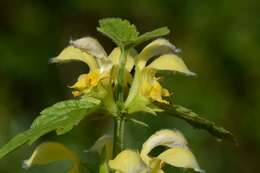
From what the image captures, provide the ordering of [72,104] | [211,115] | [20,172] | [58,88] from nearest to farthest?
[72,104] < [20,172] < [211,115] < [58,88]

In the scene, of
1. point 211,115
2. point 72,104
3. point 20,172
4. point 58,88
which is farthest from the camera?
point 58,88

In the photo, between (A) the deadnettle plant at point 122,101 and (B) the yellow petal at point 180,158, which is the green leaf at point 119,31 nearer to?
(A) the deadnettle plant at point 122,101

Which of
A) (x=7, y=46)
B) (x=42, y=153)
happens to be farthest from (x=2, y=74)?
(x=42, y=153)

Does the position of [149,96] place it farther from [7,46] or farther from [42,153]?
[7,46]

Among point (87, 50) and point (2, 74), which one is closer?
point (87, 50)

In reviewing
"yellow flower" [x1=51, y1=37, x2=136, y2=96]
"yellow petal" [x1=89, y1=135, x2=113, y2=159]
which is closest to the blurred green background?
"yellow petal" [x1=89, y1=135, x2=113, y2=159]

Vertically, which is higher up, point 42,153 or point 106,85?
point 106,85

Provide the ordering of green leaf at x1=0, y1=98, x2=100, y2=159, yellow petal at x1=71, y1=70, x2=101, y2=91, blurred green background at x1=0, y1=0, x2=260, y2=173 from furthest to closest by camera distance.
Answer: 1. blurred green background at x1=0, y1=0, x2=260, y2=173
2. yellow petal at x1=71, y1=70, x2=101, y2=91
3. green leaf at x1=0, y1=98, x2=100, y2=159

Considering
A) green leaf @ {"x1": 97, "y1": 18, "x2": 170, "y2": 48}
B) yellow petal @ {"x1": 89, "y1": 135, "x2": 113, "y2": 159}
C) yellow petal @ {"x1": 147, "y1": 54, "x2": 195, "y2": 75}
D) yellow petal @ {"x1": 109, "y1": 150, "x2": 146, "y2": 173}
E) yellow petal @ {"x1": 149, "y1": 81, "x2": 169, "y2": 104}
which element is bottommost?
yellow petal @ {"x1": 109, "y1": 150, "x2": 146, "y2": 173}

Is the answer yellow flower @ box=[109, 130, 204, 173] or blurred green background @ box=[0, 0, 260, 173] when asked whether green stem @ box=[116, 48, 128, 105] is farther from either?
blurred green background @ box=[0, 0, 260, 173]
